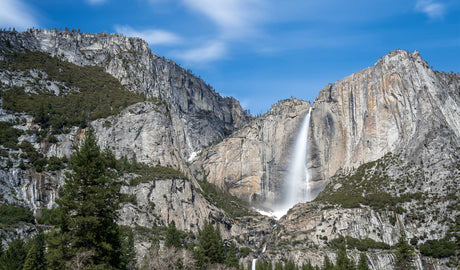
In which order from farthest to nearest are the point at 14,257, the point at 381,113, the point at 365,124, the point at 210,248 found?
the point at 365,124
the point at 381,113
the point at 210,248
the point at 14,257

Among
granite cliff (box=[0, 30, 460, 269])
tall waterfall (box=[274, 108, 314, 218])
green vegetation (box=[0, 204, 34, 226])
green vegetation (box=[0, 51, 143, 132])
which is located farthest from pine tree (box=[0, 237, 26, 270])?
tall waterfall (box=[274, 108, 314, 218])

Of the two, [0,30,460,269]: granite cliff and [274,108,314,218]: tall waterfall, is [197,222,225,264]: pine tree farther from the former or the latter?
[274,108,314,218]: tall waterfall

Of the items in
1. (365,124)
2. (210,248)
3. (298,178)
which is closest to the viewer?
(210,248)

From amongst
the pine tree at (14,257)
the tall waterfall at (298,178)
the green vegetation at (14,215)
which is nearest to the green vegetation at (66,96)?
the green vegetation at (14,215)

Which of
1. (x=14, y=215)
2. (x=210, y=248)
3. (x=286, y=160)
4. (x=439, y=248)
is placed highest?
(x=286, y=160)

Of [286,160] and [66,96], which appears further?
[286,160]

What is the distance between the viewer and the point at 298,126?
196500 mm

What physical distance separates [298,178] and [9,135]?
110237 mm

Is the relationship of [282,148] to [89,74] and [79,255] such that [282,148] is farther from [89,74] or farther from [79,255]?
[79,255]

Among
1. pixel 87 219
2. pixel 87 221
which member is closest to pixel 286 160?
pixel 87 221

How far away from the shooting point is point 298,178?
192 meters

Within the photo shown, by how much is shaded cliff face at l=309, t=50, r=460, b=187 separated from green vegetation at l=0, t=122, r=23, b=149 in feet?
357

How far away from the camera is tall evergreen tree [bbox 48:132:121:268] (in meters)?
43.7

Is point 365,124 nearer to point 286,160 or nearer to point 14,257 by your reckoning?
point 286,160
